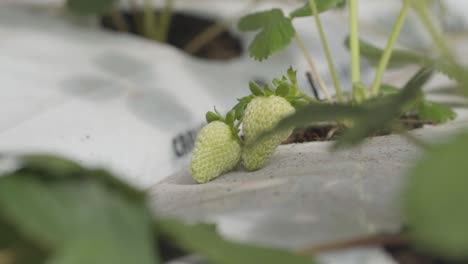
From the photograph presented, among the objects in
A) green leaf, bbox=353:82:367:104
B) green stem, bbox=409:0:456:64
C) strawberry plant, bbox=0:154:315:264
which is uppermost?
green stem, bbox=409:0:456:64

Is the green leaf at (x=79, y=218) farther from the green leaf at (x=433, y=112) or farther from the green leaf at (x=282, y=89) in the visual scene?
the green leaf at (x=433, y=112)

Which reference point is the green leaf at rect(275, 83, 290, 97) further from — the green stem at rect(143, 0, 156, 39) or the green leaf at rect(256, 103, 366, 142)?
the green stem at rect(143, 0, 156, 39)

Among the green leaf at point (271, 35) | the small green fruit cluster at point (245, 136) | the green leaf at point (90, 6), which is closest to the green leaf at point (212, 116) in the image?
the small green fruit cluster at point (245, 136)

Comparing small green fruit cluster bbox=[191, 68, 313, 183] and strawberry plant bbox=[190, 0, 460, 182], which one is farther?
small green fruit cluster bbox=[191, 68, 313, 183]

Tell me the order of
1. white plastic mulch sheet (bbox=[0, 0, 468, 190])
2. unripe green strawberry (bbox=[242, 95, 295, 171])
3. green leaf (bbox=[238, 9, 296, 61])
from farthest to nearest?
white plastic mulch sheet (bbox=[0, 0, 468, 190])
green leaf (bbox=[238, 9, 296, 61])
unripe green strawberry (bbox=[242, 95, 295, 171])

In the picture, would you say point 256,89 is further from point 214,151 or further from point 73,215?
point 73,215

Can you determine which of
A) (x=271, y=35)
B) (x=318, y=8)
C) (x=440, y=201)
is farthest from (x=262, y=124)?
(x=440, y=201)

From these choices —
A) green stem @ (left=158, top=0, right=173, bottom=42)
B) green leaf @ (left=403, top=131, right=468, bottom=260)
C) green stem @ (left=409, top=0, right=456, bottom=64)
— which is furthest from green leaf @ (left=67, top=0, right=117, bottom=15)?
green leaf @ (left=403, top=131, right=468, bottom=260)
